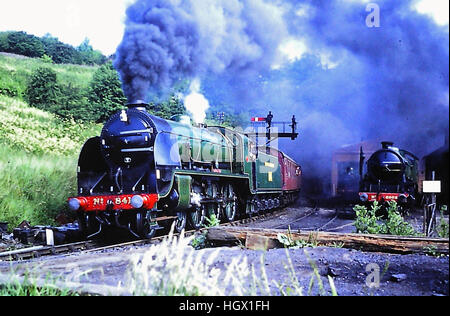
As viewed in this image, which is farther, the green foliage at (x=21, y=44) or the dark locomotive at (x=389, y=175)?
the dark locomotive at (x=389, y=175)

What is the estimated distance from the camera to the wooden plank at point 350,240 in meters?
5.05

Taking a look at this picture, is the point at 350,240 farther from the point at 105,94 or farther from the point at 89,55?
the point at 89,55

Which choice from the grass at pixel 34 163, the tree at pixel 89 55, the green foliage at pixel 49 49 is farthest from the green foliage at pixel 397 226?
the tree at pixel 89 55

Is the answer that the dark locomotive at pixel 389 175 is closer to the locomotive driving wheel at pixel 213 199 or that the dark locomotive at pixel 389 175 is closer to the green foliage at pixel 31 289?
the locomotive driving wheel at pixel 213 199

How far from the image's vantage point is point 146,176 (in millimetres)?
8719

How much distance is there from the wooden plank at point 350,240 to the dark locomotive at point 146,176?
7.38 ft

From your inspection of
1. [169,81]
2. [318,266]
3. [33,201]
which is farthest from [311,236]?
[33,201]

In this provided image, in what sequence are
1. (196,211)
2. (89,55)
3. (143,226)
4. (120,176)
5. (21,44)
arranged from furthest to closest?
(89,55), (21,44), (196,211), (120,176), (143,226)

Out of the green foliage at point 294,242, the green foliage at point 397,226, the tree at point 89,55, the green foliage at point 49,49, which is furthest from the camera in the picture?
the tree at point 89,55

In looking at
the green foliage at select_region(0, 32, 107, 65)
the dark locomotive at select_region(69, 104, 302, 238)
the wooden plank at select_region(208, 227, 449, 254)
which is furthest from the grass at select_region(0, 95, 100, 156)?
the wooden plank at select_region(208, 227, 449, 254)

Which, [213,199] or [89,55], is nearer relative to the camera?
[213,199]

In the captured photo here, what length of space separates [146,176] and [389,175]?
305 inches

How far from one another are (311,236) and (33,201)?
750 cm

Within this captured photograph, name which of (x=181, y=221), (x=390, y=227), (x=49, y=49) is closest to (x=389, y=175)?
(x=390, y=227)
